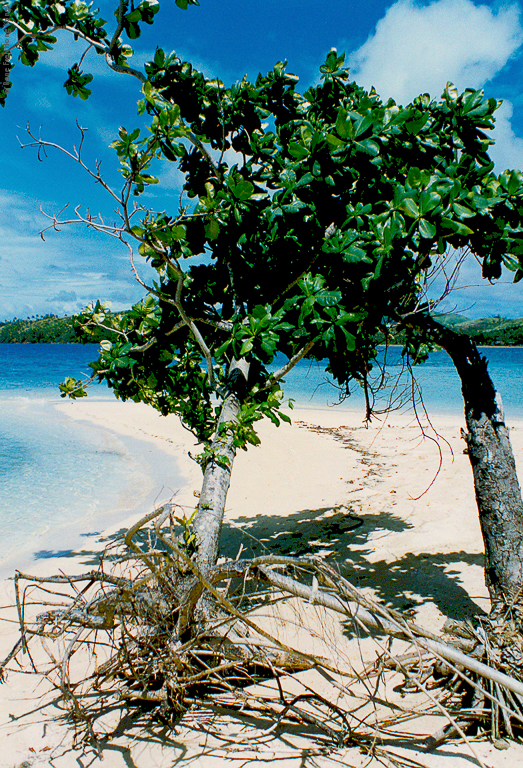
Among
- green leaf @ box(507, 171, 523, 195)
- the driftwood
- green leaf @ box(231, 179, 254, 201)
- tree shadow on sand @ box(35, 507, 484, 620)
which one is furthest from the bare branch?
green leaf @ box(507, 171, 523, 195)

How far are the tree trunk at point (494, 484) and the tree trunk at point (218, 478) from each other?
1.79 metres

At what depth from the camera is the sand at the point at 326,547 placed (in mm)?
2566

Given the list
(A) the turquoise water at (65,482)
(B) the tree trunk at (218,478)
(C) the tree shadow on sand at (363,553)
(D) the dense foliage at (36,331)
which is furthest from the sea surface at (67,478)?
(D) the dense foliage at (36,331)

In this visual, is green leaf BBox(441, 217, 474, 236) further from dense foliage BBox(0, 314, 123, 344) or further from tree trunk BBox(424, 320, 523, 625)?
dense foliage BBox(0, 314, 123, 344)

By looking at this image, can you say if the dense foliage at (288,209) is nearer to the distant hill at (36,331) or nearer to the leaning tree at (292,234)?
the leaning tree at (292,234)

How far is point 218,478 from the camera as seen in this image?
11.9 ft

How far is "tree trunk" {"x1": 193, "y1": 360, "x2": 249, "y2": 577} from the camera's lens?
3367 mm

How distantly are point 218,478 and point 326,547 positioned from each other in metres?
3.00

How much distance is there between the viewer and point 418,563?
208 inches

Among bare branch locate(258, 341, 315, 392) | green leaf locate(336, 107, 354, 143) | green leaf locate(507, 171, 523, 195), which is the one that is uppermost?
green leaf locate(336, 107, 354, 143)

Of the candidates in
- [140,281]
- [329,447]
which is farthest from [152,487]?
[140,281]

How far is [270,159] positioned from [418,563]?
445 centimetres

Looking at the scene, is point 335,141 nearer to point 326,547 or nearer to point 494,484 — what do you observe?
point 494,484

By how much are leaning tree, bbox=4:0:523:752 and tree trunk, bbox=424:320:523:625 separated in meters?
0.01
